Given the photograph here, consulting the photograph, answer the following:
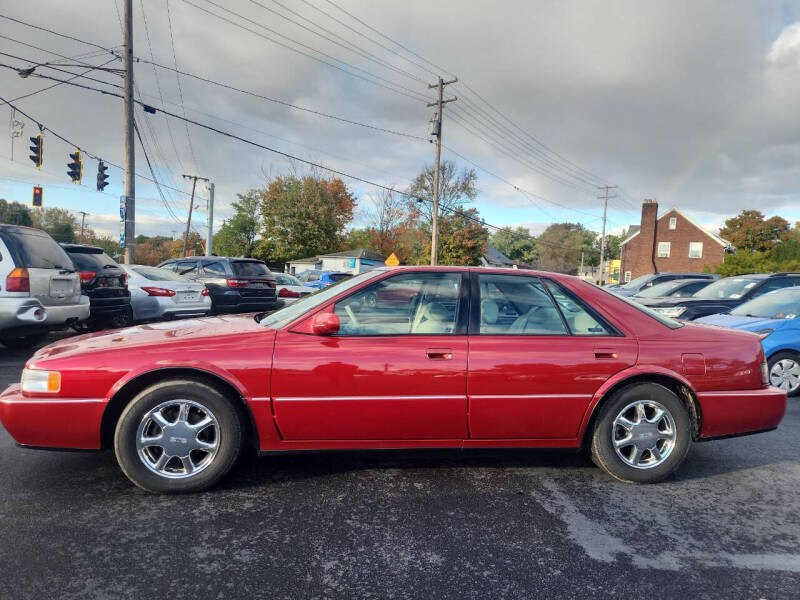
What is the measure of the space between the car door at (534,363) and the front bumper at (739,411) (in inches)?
25.8

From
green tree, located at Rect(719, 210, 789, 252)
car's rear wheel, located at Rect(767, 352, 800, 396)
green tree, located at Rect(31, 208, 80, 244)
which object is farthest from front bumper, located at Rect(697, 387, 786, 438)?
green tree, located at Rect(31, 208, 80, 244)

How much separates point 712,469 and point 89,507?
4.17m

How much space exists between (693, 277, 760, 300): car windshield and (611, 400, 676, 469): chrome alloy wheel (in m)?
8.25

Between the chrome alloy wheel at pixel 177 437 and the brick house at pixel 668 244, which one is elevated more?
the brick house at pixel 668 244

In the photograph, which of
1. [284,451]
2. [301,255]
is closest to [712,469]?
[284,451]

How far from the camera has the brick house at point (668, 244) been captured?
49.8 meters

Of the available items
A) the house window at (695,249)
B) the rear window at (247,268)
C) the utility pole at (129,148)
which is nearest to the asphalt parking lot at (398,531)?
the rear window at (247,268)

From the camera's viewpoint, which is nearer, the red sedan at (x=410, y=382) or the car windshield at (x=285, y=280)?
the red sedan at (x=410, y=382)

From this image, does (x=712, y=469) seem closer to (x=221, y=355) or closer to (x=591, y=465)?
(x=591, y=465)

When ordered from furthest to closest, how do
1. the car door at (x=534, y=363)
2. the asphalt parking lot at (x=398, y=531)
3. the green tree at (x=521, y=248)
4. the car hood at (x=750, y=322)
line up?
the green tree at (x=521, y=248) → the car hood at (x=750, y=322) → the car door at (x=534, y=363) → the asphalt parking lot at (x=398, y=531)

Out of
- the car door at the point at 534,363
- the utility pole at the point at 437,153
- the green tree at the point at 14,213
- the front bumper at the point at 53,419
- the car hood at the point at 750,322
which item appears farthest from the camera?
the green tree at the point at 14,213

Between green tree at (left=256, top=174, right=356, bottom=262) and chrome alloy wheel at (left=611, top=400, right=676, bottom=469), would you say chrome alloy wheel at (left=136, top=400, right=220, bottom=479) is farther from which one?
green tree at (left=256, top=174, right=356, bottom=262)

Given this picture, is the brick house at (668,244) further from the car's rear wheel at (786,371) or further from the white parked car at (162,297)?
the white parked car at (162,297)

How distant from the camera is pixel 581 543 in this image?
8.61 feet
